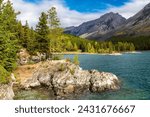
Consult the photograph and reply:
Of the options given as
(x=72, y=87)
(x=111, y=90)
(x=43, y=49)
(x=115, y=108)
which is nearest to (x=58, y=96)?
(x=72, y=87)

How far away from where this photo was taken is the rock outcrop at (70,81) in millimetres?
50344

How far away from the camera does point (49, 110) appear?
47.2ft

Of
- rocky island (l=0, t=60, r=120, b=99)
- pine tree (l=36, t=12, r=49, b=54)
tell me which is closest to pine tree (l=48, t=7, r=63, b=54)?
pine tree (l=36, t=12, r=49, b=54)

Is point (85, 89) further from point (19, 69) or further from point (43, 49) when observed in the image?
point (43, 49)

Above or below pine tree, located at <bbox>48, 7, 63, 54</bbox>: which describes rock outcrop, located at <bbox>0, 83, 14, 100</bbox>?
below

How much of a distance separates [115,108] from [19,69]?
58.4 metres

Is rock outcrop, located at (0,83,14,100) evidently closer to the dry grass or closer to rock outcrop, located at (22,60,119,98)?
rock outcrop, located at (22,60,119,98)

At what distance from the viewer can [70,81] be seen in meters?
52.0

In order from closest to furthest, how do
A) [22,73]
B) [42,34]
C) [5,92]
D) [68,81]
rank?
[5,92] < [68,81] < [22,73] < [42,34]

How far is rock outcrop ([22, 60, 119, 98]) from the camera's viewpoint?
50344 millimetres

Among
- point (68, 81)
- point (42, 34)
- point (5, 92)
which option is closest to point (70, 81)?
point (68, 81)

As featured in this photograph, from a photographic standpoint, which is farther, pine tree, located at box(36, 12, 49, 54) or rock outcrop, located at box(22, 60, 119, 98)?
pine tree, located at box(36, 12, 49, 54)

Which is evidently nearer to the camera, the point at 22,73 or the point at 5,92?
the point at 5,92

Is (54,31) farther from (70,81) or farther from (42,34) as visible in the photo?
(70,81)
